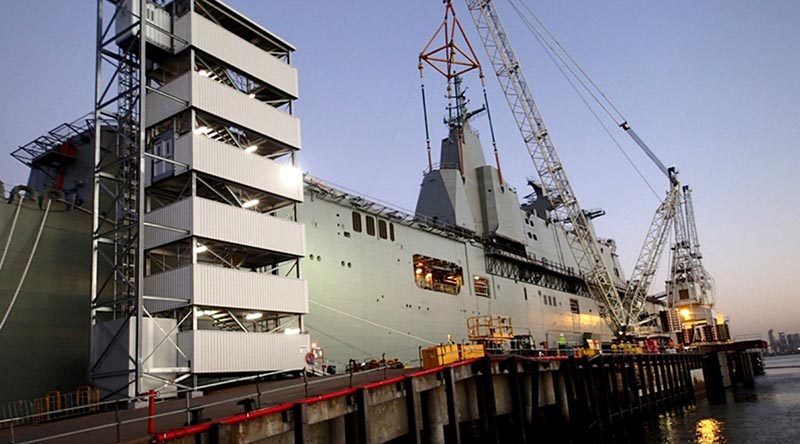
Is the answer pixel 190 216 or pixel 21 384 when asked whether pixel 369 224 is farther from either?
pixel 21 384

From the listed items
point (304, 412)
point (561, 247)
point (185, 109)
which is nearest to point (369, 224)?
point (185, 109)

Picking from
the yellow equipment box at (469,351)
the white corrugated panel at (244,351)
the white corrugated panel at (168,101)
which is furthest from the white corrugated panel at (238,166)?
the yellow equipment box at (469,351)

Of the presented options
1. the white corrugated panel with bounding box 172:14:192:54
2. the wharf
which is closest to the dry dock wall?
the wharf

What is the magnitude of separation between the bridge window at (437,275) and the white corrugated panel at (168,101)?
23555 mm

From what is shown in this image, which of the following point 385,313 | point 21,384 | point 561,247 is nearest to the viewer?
point 21,384

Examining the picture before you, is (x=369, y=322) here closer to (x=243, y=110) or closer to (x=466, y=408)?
(x=243, y=110)

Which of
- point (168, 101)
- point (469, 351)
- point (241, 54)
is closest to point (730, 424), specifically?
point (469, 351)

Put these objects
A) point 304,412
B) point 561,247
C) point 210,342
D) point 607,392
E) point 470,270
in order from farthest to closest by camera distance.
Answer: point 561,247, point 470,270, point 607,392, point 210,342, point 304,412

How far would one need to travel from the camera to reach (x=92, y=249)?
1173 inches

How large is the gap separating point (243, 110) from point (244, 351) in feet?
41.9

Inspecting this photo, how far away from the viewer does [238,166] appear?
106ft

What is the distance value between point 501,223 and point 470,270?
28.1ft

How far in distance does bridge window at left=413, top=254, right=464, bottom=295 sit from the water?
19389 millimetres

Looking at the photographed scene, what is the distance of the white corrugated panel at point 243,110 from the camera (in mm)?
31719
